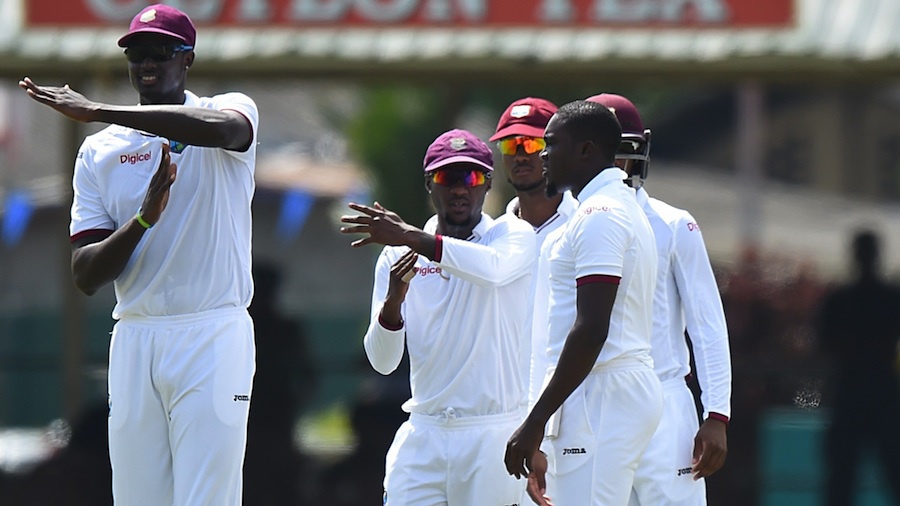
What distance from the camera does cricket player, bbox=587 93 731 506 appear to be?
188 inches

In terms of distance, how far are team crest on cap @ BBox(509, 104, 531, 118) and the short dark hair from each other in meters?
1.05

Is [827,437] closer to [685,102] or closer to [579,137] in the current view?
[579,137]

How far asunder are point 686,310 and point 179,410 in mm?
1643

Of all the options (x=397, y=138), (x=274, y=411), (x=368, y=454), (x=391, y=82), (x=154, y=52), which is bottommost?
(x=368, y=454)

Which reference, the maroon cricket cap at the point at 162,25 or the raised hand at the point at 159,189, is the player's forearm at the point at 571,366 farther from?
the maroon cricket cap at the point at 162,25

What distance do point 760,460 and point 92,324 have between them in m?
8.32

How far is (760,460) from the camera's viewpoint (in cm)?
923

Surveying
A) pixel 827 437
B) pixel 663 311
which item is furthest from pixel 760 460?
pixel 663 311

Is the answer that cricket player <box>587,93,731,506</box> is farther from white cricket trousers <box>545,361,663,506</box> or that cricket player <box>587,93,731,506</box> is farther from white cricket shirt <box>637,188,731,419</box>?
white cricket trousers <box>545,361,663,506</box>

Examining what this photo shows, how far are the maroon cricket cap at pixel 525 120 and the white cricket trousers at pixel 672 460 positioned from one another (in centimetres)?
111

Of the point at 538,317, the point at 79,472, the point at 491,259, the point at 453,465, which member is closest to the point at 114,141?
the point at 491,259

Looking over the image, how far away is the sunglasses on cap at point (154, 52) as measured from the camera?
4504 millimetres

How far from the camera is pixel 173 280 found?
4508 mm

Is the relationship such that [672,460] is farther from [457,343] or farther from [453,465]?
[457,343]
